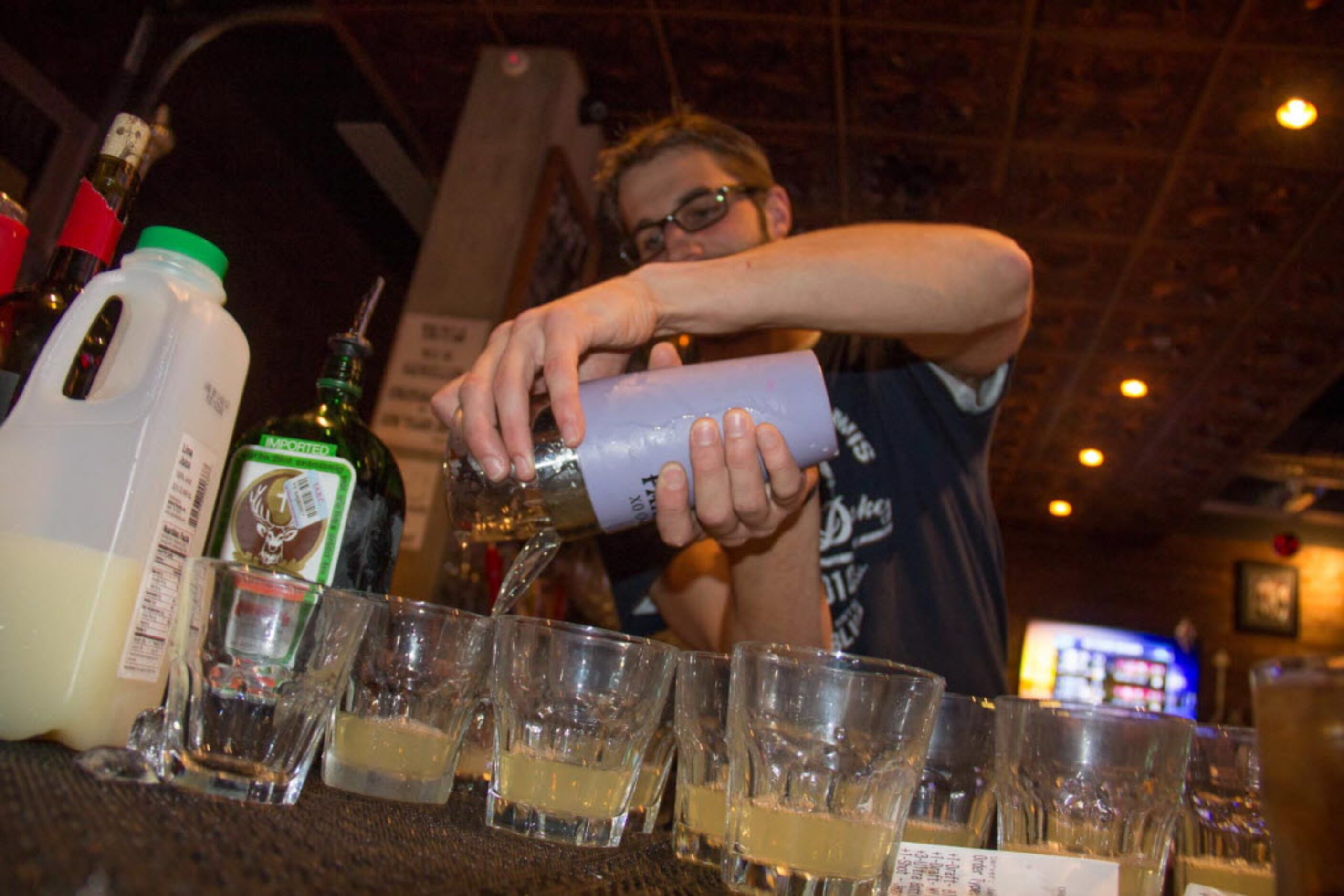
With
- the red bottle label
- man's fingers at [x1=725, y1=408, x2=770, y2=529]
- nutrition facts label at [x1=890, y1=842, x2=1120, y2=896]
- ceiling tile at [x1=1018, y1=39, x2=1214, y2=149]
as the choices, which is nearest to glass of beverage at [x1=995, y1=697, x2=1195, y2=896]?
nutrition facts label at [x1=890, y1=842, x2=1120, y2=896]

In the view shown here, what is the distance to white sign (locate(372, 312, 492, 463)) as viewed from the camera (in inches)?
104

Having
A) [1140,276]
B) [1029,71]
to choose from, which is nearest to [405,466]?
[1029,71]

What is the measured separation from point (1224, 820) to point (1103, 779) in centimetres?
16

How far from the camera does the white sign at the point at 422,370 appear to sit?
2.64 metres

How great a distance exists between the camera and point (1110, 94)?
277cm

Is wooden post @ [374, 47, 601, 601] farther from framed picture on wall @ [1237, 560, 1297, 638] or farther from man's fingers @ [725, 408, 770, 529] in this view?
framed picture on wall @ [1237, 560, 1297, 638]

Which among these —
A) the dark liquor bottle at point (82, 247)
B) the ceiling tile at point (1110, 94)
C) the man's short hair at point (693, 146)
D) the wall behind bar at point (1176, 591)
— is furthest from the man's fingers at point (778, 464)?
the wall behind bar at point (1176, 591)

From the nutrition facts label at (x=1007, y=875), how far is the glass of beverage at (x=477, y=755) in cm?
31

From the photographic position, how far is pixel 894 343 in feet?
4.71

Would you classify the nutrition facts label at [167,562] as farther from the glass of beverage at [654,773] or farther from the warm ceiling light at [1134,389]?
the warm ceiling light at [1134,389]

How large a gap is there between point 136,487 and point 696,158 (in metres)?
1.16

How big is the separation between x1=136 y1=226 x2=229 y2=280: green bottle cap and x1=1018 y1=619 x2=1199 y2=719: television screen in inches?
280

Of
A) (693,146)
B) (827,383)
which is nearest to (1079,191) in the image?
(693,146)

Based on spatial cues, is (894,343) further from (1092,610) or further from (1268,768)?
(1092,610)
